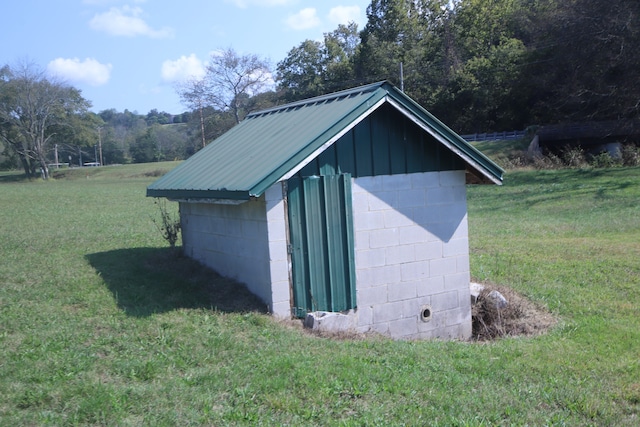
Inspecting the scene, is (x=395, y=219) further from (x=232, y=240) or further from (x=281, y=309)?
(x=232, y=240)

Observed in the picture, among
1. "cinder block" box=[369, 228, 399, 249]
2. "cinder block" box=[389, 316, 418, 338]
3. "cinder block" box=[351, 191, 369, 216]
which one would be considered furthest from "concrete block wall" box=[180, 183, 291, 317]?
"cinder block" box=[389, 316, 418, 338]

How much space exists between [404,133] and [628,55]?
928 inches

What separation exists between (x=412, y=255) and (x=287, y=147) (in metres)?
2.49

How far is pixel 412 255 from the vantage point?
372 inches

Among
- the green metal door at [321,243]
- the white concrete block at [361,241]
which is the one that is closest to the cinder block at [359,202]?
the green metal door at [321,243]

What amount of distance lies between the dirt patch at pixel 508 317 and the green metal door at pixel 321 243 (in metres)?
2.47

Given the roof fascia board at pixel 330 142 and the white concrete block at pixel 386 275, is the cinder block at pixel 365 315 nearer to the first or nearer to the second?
the white concrete block at pixel 386 275

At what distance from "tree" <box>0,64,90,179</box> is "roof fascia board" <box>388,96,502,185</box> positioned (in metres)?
62.9

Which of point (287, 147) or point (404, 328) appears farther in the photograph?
point (404, 328)

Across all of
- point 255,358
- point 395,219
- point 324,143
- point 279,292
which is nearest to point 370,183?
point 395,219

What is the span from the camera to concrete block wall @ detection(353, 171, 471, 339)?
908cm

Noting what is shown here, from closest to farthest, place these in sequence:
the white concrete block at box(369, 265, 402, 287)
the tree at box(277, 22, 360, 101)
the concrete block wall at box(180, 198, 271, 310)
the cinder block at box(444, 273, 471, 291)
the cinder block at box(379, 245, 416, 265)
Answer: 1. the concrete block wall at box(180, 198, 271, 310)
2. the white concrete block at box(369, 265, 402, 287)
3. the cinder block at box(379, 245, 416, 265)
4. the cinder block at box(444, 273, 471, 291)
5. the tree at box(277, 22, 360, 101)

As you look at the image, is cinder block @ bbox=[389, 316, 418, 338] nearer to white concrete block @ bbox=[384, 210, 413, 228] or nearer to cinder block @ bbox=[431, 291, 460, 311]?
cinder block @ bbox=[431, 291, 460, 311]

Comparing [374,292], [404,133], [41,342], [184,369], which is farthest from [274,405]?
[404,133]
